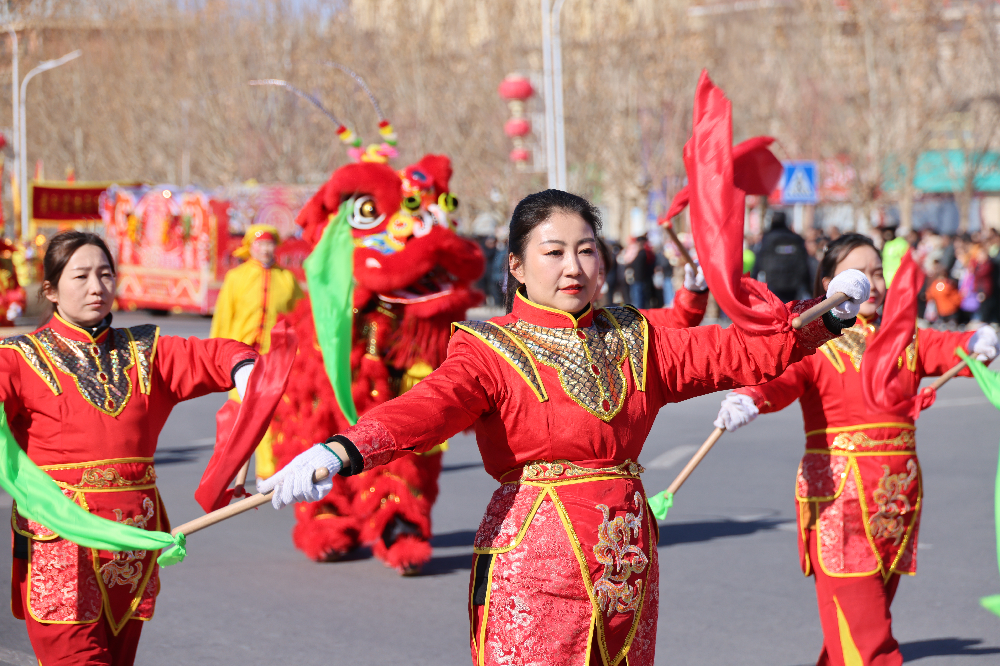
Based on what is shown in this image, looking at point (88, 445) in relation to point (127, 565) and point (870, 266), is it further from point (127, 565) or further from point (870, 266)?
point (870, 266)

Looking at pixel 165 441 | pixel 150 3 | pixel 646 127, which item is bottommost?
pixel 165 441

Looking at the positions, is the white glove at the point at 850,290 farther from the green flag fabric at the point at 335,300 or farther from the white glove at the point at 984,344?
the green flag fabric at the point at 335,300

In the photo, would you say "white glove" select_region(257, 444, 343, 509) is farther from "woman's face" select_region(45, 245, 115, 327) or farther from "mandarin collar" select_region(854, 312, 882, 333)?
"mandarin collar" select_region(854, 312, 882, 333)

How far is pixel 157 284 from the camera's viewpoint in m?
23.7

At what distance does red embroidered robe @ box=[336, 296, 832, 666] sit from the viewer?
2746mm

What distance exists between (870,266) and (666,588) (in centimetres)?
237

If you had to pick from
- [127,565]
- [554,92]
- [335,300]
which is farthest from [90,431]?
[554,92]

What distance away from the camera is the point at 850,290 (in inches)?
108

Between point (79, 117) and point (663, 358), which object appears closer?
point (663, 358)

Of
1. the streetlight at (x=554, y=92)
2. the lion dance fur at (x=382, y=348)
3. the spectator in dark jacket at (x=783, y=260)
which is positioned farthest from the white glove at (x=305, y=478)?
the streetlight at (x=554, y=92)

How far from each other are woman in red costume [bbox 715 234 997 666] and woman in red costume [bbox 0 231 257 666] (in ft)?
5.68

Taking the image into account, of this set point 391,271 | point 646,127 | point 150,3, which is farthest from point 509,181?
point 391,271

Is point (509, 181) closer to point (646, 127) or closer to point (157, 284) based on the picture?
point (646, 127)

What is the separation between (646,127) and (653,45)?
5.62ft
